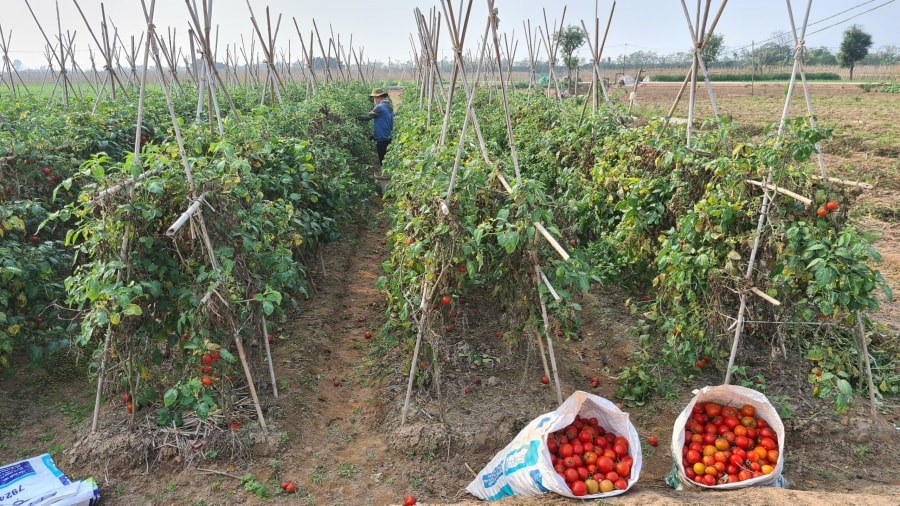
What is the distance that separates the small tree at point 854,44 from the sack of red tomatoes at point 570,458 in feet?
140

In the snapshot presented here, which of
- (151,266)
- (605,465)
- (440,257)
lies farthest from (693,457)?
(151,266)

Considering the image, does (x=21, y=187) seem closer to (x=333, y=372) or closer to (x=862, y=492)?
(x=333, y=372)

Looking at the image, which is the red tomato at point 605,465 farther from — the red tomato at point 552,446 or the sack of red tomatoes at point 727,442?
the sack of red tomatoes at point 727,442

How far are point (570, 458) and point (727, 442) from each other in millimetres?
844

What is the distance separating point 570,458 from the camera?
2893mm

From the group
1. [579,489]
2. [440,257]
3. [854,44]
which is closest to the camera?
[579,489]

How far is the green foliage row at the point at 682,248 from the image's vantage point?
324cm

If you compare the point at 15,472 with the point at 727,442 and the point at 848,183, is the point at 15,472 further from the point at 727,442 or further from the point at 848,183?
the point at 848,183

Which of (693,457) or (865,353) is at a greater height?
(865,353)

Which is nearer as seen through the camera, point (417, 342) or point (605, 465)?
point (605, 465)

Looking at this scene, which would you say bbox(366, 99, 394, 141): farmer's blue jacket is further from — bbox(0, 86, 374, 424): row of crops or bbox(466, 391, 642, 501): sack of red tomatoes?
bbox(466, 391, 642, 501): sack of red tomatoes

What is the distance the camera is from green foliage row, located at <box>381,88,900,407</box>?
10.6 feet

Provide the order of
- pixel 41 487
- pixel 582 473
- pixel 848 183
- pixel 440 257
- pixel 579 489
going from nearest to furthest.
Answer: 1. pixel 579 489
2. pixel 582 473
3. pixel 41 487
4. pixel 848 183
5. pixel 440 257

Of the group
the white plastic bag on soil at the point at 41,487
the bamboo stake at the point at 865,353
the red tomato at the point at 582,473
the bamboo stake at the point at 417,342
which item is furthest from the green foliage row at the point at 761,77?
the white plastic bag on soil at the point at 41,487
